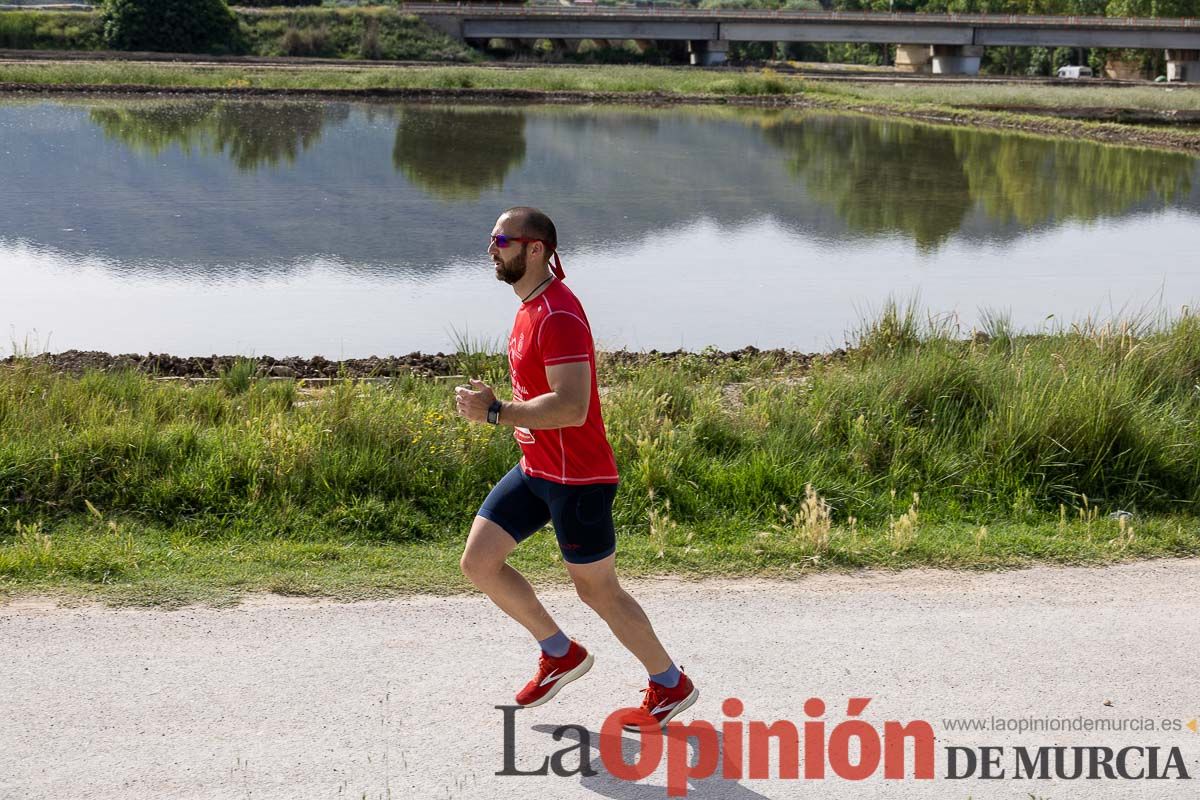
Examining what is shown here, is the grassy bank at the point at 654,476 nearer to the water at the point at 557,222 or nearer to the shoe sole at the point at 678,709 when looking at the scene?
the shoe sole at the point at 678,709

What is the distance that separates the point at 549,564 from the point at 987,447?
3.50m

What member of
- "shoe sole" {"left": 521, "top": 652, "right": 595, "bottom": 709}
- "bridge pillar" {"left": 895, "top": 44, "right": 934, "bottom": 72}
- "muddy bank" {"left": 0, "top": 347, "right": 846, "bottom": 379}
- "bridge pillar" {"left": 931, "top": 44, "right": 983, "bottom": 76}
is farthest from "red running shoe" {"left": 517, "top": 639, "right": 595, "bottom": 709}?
"bridge pillar" {"left": 895, "top": 44, "right": 934, "bottom": 72}

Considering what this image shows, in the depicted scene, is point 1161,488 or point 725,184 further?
point 725,184

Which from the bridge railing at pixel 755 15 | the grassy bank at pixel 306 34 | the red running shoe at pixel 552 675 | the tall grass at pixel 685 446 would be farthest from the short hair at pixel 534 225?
the bridge railing at pixel 755 15

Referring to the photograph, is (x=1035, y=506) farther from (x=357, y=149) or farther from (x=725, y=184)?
(x=357, y=149)

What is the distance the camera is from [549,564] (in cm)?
689

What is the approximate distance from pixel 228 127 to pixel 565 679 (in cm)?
3860

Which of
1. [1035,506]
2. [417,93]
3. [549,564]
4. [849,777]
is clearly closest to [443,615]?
[549,564]

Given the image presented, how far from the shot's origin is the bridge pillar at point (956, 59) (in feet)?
301

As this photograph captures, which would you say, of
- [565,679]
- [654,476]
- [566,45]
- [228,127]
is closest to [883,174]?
[228,127]

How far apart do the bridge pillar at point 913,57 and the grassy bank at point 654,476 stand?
9561cm

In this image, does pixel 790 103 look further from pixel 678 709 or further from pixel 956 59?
pixel 678 709

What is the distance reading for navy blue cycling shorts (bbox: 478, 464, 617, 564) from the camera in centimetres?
477

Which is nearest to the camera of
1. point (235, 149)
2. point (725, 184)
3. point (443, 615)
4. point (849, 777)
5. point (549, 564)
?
point (849, 777)
